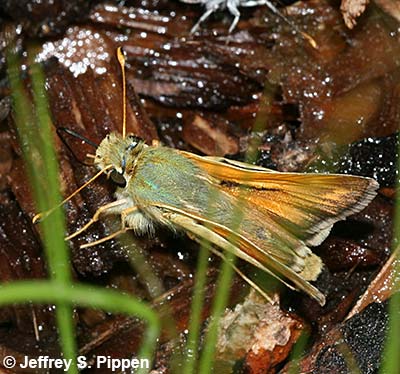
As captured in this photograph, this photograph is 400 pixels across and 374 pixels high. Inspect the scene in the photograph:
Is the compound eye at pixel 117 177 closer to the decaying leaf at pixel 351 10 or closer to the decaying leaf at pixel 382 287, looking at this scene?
the decaying leaf at pixel 382 287

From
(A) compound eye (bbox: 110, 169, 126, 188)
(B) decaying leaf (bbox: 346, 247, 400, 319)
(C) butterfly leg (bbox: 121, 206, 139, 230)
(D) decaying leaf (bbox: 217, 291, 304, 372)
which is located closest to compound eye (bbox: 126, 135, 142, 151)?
(A) compound eye (bbox: 110, 169, 126, 188)

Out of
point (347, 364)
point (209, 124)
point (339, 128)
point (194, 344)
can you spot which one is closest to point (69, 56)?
point (209, 124)

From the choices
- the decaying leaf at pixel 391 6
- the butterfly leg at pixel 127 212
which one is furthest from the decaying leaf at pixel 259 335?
the decaying leaf at pixel 391 6

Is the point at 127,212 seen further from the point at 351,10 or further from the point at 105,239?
the point at 351,10

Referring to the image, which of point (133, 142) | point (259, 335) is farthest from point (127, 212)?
point (259, 335)

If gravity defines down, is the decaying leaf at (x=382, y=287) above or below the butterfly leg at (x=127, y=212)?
below

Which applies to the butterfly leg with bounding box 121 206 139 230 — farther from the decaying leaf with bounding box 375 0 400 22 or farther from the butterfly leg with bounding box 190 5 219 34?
the decaying leaf with bounding box 375 0 400 22

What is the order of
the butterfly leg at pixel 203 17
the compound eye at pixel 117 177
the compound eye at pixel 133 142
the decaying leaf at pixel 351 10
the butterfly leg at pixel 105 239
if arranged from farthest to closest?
the butterfly leg at pixel 203 17, the decaying leaf at pixel 351 10, the butterfly leg at pixel 105 239, the compound eye at pixel 117 177, the compound eye at pixel 133 142

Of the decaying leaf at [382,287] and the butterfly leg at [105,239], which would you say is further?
the butterfly leg at [105,239]
